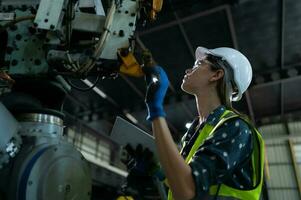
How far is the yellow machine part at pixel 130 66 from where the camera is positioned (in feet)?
4.83

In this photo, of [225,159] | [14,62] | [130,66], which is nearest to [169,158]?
[225,159]

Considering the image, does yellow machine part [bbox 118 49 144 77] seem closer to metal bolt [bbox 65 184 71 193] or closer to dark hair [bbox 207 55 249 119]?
dark hair [bbox 207 55 249 119]

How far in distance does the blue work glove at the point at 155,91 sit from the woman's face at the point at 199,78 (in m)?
0.34

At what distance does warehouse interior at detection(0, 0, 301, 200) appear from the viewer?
217 inches

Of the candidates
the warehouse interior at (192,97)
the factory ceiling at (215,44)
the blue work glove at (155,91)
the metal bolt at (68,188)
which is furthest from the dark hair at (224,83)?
the factory ceiling at (215,44)

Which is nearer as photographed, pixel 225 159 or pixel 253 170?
pixel 225 159

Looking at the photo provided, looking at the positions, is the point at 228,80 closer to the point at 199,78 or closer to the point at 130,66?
the point at 199,78

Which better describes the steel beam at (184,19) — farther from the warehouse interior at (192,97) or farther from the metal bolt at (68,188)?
the metal bolt at (68,188)

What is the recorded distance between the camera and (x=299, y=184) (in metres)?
9.36

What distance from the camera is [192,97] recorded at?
25.4ft

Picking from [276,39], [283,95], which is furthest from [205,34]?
[283,95]

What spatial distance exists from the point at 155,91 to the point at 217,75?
19.8 inches

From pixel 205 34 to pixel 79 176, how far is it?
15.9 feet

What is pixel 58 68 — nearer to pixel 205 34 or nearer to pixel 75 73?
pixel 75 73
